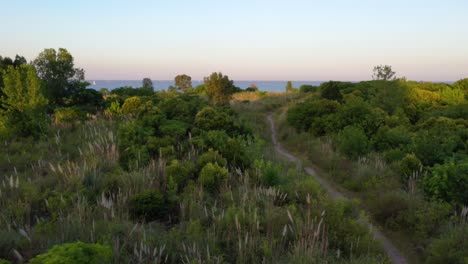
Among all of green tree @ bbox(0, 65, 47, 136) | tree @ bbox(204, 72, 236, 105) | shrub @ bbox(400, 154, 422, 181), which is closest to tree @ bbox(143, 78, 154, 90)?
tree @ bbox(204, 72, 236, 105)

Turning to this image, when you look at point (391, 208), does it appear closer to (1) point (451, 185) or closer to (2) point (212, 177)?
(1) point (451, 185)

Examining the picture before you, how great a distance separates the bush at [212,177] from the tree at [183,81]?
91.3 feet

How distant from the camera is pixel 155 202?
7.32 metres

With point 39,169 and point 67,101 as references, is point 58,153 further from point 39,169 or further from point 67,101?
point 67,101

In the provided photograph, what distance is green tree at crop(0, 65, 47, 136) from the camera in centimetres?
1384

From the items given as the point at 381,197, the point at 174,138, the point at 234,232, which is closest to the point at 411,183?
the point at 381,197

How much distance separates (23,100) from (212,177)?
972 cm

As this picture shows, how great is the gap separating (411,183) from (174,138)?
23.6 ft

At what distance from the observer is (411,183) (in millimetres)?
9578

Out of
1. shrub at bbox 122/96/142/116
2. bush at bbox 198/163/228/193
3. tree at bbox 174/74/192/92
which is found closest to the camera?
bush at bbox 198/163/228/193

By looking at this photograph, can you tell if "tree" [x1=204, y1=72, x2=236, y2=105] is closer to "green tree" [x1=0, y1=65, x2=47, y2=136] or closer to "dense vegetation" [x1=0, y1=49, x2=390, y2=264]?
"dense vegetation" [x1=0, y1=49, x2=390, y2=264]

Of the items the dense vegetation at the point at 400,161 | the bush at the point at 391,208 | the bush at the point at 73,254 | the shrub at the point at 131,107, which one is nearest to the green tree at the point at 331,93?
the dense vegetation at the point at 400,161

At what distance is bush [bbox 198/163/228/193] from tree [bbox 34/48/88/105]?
11.6m

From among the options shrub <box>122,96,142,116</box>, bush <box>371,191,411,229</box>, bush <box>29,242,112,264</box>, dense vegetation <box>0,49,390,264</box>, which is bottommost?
bush <box>371,191,411,229</box>
